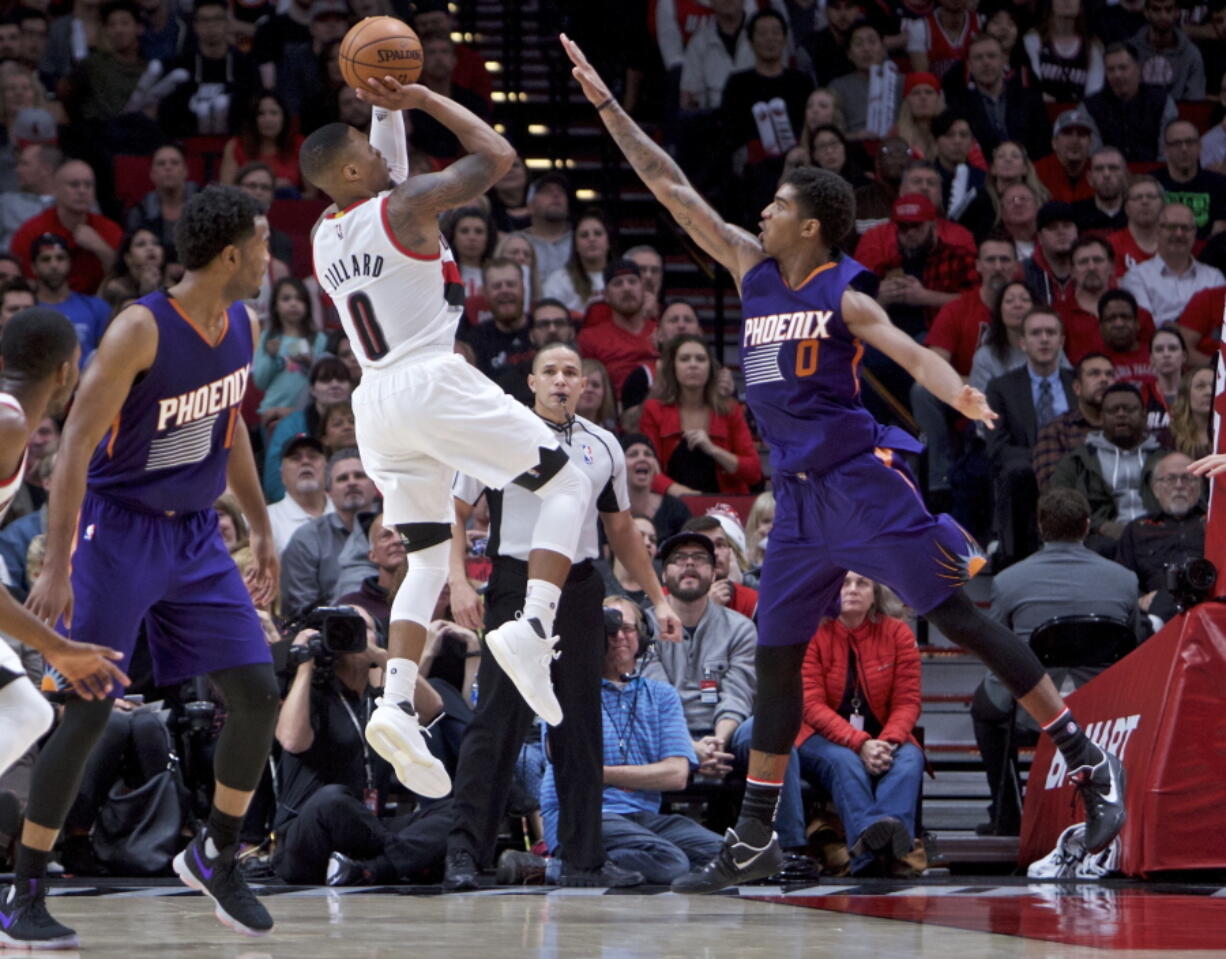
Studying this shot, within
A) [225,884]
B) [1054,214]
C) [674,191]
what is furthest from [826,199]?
[1054,214]

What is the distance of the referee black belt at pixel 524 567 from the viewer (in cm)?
723

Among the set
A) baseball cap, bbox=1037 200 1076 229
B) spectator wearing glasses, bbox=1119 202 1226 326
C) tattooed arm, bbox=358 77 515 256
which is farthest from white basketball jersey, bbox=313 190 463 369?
spectator wearing glasses, bbox=1119 202 1226 326

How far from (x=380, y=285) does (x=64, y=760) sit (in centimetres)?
179

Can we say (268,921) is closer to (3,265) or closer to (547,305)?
(547,305)

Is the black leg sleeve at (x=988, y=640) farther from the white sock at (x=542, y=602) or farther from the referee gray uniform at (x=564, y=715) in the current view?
the referee gray uniform at (x=564, y=715)

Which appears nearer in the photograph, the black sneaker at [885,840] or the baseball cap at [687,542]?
the black sneaker at [885,840]

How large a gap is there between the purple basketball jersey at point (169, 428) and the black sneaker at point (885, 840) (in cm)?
357

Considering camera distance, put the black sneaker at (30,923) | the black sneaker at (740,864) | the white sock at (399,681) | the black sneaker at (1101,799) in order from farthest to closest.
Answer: the black sneaker at (740,864) < the black sneaker at (1101,799) < the white sock at (399,681) < the black sneaker at (30,923)

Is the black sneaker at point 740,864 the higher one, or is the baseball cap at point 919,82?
the baseball cap at point 919,82

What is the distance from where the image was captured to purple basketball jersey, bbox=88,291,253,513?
5.25 meters

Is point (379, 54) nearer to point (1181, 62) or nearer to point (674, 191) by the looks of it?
point (674, 191)

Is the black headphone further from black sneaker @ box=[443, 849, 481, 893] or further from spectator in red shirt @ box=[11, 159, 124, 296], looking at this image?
spectator in red shirt @ box=[11, 159, 124, 296]

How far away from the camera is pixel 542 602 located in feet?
20.1

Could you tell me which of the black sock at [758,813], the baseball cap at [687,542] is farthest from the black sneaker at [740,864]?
the baseball cap at [687,542]
